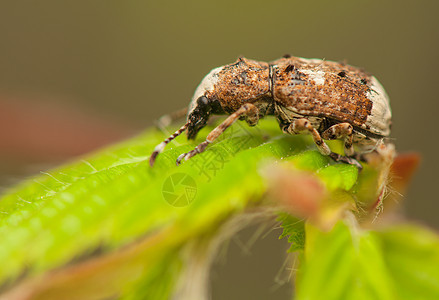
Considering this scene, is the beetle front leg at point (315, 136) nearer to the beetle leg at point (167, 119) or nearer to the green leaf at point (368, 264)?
the green leaf at point (368, 264)

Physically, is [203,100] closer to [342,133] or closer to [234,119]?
[234,119]

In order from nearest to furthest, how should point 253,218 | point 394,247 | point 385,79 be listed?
point 253,218 → point 394,247 → point 385,79

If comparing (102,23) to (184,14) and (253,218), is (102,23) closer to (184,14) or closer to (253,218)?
(184,14)

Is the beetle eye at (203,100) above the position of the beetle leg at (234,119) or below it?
above

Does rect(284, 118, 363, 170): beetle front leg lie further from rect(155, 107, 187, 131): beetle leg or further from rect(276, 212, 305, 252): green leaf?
rect(155, 107, 187, 131): beetle leg

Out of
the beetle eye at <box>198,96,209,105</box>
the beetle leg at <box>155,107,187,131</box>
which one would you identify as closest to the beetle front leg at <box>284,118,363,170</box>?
the beetle eye at <box>198,96,209,105</box>

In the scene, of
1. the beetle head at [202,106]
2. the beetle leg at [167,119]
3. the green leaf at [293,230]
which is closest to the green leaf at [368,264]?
the green leaf at [293,230]

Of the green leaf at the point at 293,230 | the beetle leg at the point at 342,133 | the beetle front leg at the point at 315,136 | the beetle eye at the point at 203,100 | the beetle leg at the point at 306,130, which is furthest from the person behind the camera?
the beetle eye at the point at 203,100

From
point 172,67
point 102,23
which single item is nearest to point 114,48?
point 102,23
